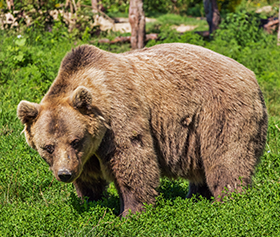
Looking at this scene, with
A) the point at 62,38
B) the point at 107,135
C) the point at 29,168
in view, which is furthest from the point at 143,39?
the point at 107,135

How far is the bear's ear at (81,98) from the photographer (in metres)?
3.85

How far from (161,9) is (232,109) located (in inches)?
826

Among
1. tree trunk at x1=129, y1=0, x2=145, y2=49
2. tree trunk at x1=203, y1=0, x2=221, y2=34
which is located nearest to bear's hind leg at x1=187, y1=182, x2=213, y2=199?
tree trunk at x1=129, y1=0, x2=145, y2=49

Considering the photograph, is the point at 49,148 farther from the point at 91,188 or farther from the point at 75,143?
the point at 91,188

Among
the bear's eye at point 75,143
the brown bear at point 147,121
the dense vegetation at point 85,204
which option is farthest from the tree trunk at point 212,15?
the bear's eye at point 75,143

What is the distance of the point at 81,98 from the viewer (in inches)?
153

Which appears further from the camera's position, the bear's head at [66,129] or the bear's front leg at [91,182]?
the bear's front leg at [91,182]

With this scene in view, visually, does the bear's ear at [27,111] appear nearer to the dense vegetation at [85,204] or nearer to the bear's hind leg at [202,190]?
the dense vegetation at [85,204]

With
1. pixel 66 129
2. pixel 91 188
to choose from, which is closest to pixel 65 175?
pixel 66 129

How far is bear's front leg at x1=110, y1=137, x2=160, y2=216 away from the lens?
4.19 meters

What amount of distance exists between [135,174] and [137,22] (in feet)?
26.6

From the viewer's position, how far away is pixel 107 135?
13.7 feet

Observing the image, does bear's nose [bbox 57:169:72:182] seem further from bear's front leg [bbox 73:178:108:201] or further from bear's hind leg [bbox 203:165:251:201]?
bear's hind leg [bbox 203:165:251:201]

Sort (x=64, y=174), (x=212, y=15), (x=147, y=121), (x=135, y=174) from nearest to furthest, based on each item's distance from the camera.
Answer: (x=64, y=174)
(x=135, y=174)
(x=147, y=121)
(x=212, y=15)
